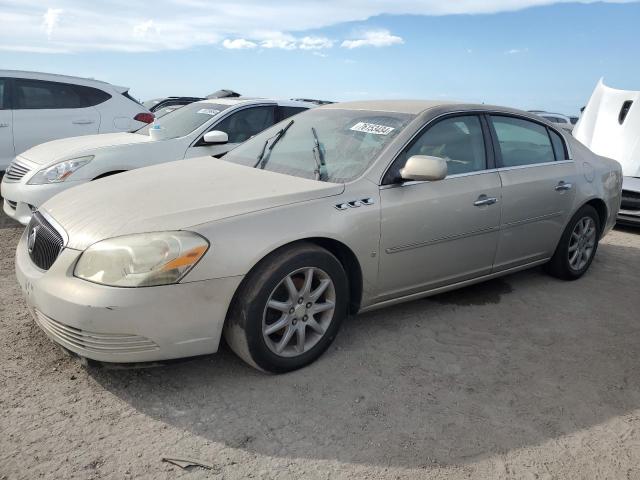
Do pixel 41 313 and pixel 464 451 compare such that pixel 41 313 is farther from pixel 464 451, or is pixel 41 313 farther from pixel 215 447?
pixel 464 451

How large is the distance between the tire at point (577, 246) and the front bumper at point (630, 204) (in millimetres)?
1984

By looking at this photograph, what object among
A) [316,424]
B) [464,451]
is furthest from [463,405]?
[316,424]

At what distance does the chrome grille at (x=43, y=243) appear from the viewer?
9.20 ft

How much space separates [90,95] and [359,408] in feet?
21.6

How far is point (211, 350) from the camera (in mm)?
2750

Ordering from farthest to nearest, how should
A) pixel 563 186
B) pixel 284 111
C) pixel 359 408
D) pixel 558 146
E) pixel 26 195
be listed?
pixel 284 111, pixel 26 195, pixel 558 146, pixel 563 186, pixel 359 408

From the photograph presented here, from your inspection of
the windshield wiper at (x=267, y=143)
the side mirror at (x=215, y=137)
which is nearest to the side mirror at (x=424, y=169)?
the windshield wiper at (x=267, y=143)

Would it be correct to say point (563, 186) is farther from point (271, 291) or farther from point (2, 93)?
point (2, 93)

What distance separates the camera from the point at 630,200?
656 centimetres

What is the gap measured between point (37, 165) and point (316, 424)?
13.7 ft

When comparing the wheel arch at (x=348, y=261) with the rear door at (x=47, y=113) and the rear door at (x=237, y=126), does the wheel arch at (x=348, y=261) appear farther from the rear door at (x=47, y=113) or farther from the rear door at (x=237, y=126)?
the rear door at (x=47, y=113)

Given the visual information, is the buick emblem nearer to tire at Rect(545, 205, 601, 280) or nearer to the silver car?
the silver car

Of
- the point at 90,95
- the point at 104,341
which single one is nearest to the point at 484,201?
the point at 104,341

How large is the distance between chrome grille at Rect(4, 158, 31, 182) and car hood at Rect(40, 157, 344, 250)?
2373mm
